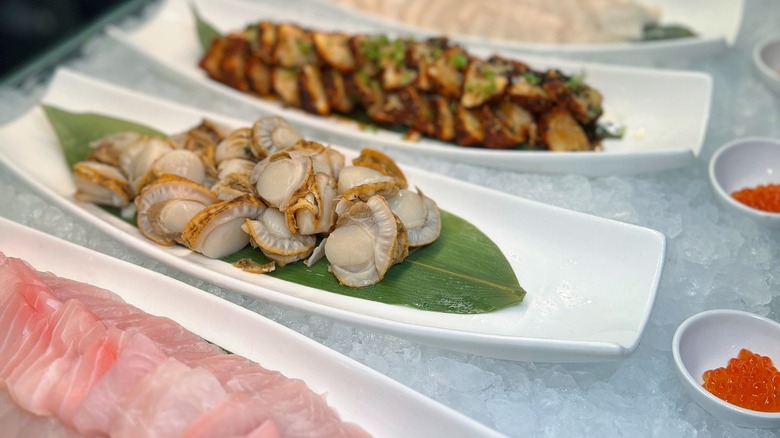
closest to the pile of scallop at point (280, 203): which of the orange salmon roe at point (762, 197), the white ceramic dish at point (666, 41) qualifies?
the orange salmon roe at point (762, 197)

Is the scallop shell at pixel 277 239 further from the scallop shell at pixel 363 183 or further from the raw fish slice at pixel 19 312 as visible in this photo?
the raw fish slice at pixel 19 312

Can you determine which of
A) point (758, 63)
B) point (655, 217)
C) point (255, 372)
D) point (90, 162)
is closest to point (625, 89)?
point (758, 63)

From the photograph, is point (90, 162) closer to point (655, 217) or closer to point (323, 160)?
point (323, 160)

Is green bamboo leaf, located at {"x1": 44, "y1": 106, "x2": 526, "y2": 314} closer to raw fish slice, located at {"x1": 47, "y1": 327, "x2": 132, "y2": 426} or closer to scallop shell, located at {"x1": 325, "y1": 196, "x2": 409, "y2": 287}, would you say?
scallop shell, located at {"x1": 325, "y1": 196, "x2": 409, "y2": 287}

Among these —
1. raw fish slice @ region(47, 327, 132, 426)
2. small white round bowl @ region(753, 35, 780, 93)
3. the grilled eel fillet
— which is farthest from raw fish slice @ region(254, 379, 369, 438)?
small white round bowl @ region(753, 35, 780, 93)

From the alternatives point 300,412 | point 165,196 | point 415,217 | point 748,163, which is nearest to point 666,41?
point 748,163
